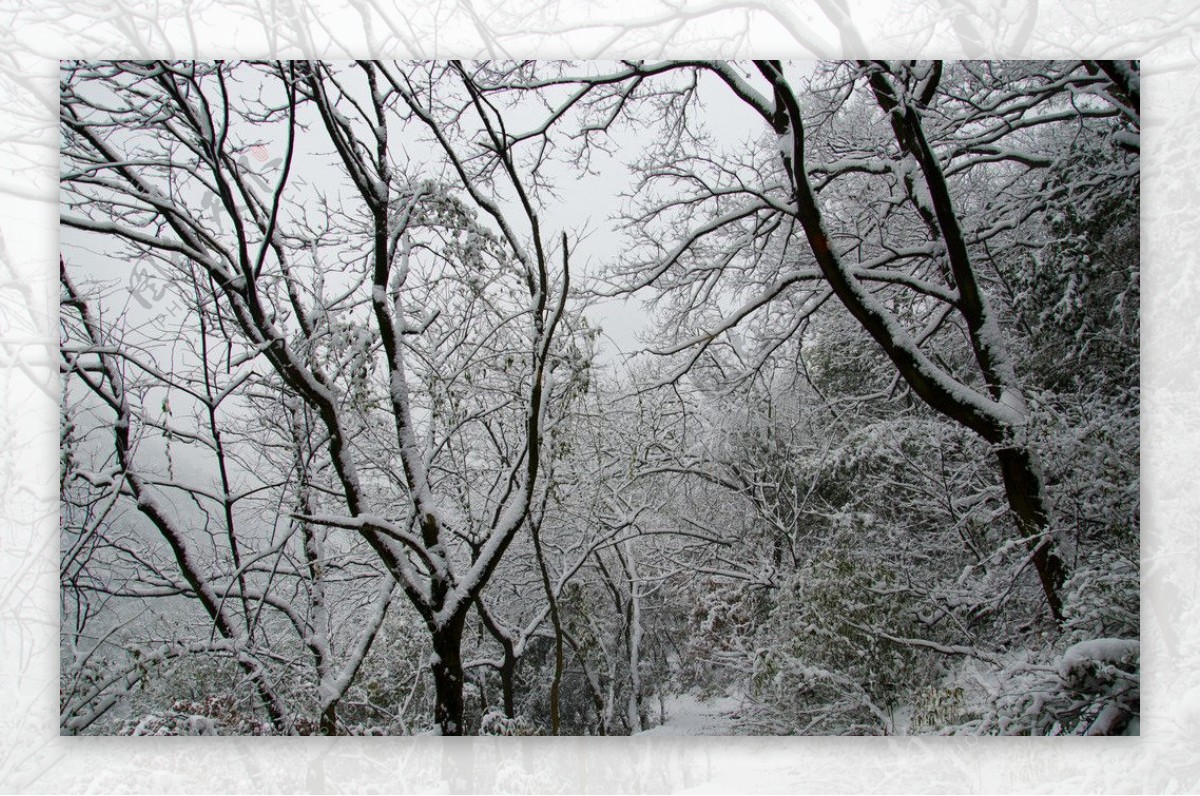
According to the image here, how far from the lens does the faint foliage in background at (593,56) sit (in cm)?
251

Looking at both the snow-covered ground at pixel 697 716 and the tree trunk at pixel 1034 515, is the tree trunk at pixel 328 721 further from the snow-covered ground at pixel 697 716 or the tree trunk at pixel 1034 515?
the tree trunk at pixel 1034 515

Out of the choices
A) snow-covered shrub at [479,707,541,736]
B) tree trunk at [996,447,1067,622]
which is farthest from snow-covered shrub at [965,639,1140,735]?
snow-covered shrub at [479,707,541,736]

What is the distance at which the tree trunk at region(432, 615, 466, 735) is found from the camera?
8.65 feet

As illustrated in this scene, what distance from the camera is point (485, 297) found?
2.82 meters

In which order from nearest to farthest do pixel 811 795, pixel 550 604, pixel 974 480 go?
pixel 811 795
pixel 974 480
pixel 550 604

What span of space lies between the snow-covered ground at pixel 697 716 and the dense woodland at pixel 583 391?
22 mm

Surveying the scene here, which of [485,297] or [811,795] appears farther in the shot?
[485,297]

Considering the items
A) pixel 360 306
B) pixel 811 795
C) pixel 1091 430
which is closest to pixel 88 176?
pixel 360 306

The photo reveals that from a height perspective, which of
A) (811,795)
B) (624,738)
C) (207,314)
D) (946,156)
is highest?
(946,156)

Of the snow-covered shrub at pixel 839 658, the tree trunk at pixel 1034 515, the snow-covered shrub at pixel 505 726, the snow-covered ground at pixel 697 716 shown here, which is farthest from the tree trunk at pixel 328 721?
the tree trunk at pixel 1034 515

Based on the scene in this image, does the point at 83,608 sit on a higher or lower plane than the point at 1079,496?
lower

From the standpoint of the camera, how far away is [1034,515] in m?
2.59

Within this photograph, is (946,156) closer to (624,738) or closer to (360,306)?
(360,306)

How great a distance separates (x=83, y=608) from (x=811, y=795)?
2.86 metres
